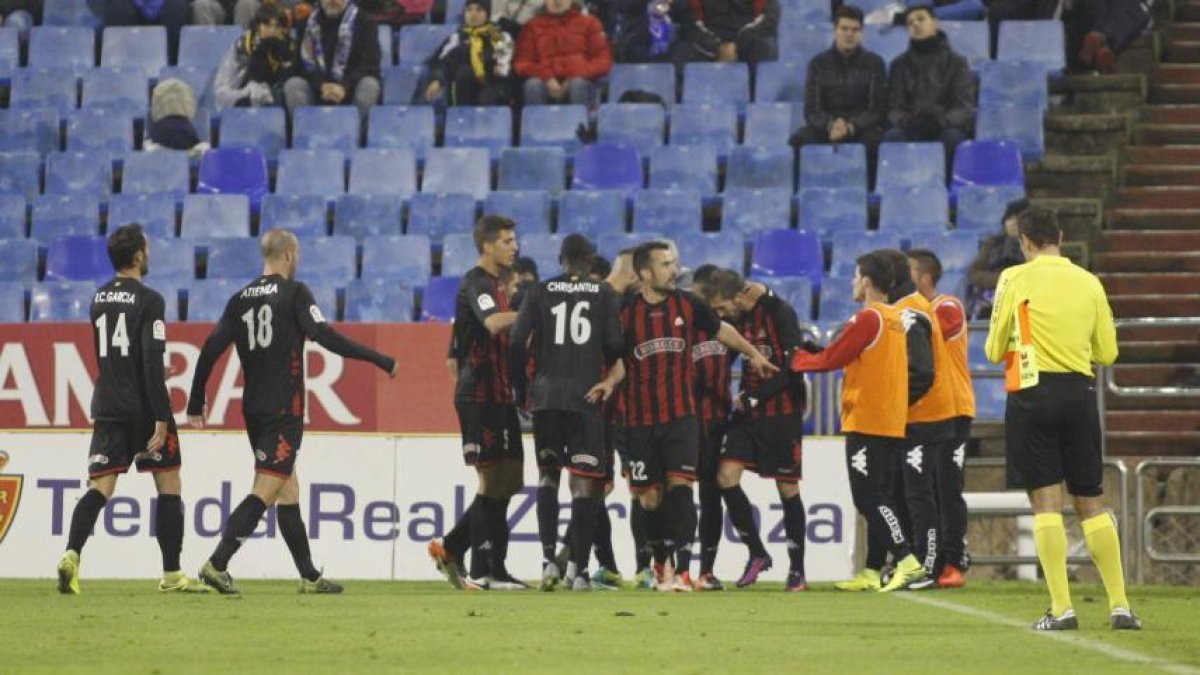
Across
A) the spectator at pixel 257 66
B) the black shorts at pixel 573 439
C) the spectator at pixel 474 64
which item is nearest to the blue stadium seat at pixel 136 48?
the spectator at pixel 257 66

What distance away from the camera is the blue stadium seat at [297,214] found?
63.9 feet

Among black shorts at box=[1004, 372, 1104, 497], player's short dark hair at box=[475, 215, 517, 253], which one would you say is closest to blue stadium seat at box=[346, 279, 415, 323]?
player's short dark hair at box=[475, 215, 517, 253]

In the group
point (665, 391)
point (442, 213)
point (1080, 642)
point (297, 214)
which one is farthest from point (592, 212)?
point (1080, 642)

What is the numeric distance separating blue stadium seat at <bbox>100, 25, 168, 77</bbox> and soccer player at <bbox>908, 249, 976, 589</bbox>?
10.5 metres

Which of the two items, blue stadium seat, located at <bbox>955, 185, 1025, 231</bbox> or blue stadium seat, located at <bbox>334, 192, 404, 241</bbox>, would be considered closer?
blue stadium seat, located at <bbox>955, 185, 1025, 231</bbox>

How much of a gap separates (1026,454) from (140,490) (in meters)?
7.98

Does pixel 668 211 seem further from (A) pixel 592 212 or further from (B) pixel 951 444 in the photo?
(B) pixel 951 444

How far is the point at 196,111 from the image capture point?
2102 centimetres

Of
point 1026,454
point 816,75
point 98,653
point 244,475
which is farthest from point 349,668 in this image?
point 816,75

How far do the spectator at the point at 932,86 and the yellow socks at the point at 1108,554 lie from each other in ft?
31.9

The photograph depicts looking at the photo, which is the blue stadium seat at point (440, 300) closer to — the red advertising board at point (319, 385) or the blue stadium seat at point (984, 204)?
the red advertising board at point (319, 385)

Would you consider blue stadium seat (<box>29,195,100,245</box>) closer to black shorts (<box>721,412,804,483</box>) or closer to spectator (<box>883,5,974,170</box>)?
spectator (<box>883,5,974,170</box>)

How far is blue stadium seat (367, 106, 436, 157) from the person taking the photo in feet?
66.8

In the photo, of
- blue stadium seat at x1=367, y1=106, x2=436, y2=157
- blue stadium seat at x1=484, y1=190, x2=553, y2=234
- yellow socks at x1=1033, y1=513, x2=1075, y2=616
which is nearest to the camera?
yellow socks at x1=1033, y1=513, x2=1075, y2=616
